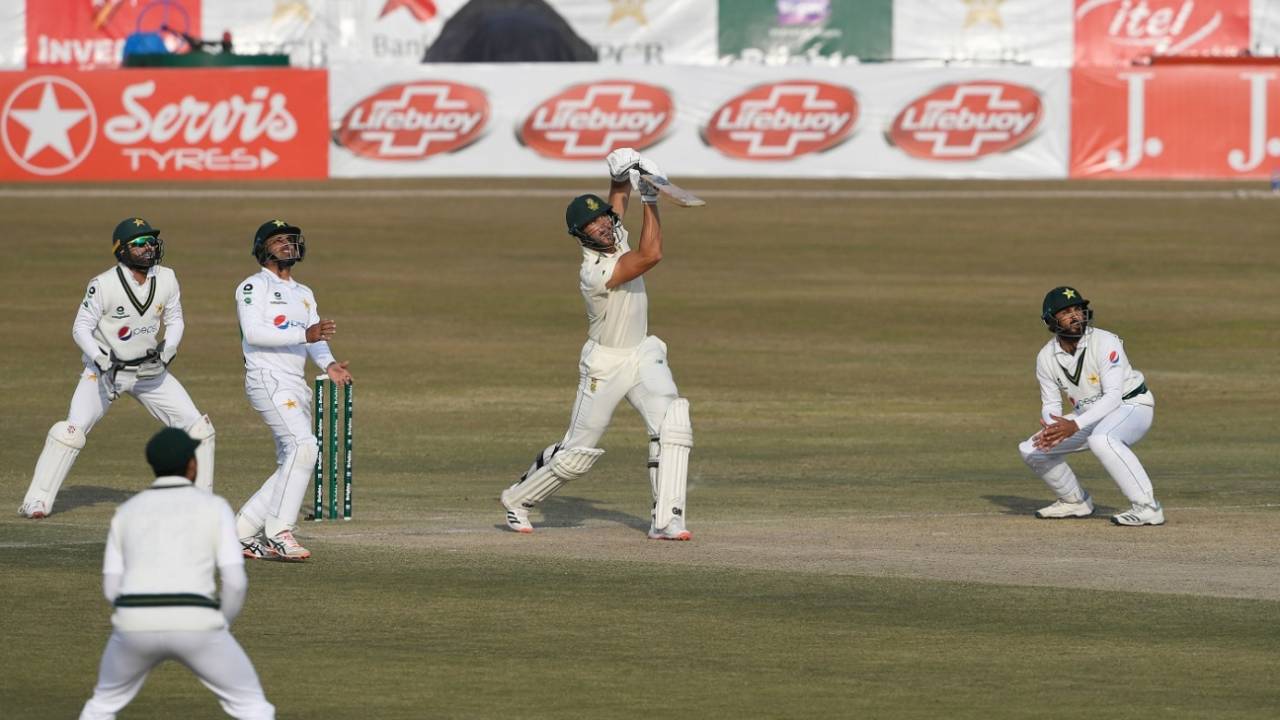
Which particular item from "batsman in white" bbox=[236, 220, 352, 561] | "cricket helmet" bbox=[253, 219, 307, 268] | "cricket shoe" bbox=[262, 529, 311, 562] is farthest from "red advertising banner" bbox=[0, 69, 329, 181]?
"cricket shoe" bbox=[262, 529, 311, 562]

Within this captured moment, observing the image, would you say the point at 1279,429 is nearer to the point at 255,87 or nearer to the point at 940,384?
the point at 940,384

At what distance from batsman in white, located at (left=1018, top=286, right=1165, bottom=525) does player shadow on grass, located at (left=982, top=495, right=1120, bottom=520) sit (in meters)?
0.54

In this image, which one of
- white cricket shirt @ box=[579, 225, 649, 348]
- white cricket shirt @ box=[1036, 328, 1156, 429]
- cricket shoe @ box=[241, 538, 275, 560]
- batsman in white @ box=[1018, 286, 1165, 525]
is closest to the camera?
cricket shoe @ box=[241, 538, 275, 560]

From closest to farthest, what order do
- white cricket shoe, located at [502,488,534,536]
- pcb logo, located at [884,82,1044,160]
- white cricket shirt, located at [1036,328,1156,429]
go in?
white cricket shoe, located at [502,488,534,536] → white cricket shirt, located at [1036,328,1156,429] → pcb logo, located at [884,82,1044,160]

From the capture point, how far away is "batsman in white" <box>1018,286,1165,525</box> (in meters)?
15.1

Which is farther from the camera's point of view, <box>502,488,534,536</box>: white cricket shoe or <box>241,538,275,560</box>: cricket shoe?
<box>502,488,534,536</box>: white cricket shoe

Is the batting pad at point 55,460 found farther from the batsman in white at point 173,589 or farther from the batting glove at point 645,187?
the batsman in white at point 173,589

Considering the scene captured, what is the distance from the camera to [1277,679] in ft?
34.5

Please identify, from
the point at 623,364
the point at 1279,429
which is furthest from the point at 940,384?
the point at 623,364

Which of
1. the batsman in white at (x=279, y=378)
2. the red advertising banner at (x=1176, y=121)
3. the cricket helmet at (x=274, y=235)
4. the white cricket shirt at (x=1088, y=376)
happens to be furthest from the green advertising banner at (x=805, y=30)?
the batsman in white at (x=279, y=378)

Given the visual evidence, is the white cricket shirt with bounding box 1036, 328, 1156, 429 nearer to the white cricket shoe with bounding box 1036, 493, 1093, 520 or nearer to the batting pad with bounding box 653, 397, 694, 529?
the white cricket shoe with bounding box 1036, 493, 1093, 520

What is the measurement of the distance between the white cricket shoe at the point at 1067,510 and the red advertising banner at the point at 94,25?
42.6 m

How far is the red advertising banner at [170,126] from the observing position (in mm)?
41844

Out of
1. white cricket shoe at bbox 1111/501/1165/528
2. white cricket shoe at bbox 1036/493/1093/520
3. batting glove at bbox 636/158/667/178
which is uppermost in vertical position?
batting glove at bbox 636/158/667/178
